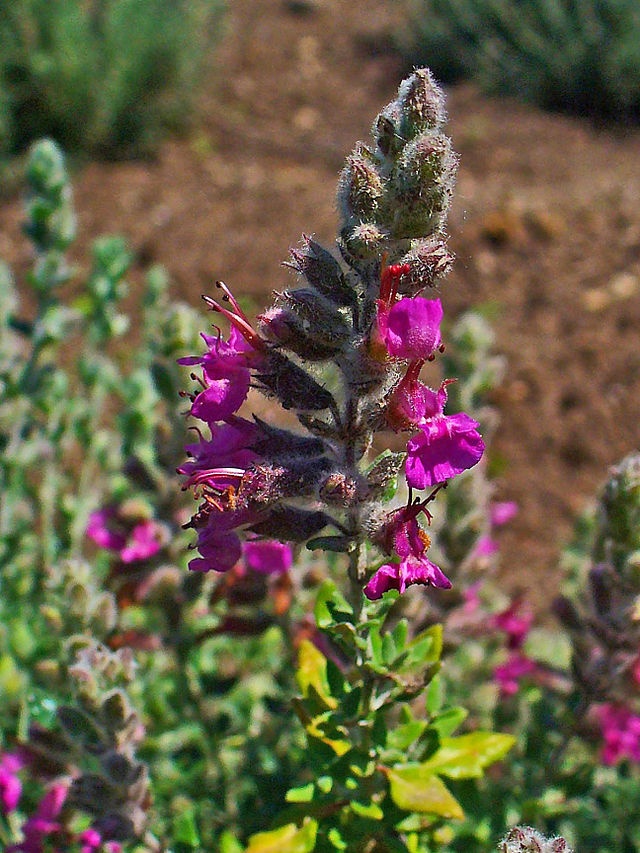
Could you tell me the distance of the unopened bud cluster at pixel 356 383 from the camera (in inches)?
62.4

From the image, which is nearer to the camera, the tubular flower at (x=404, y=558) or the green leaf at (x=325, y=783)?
the tubular flower at (x=404, y=558)

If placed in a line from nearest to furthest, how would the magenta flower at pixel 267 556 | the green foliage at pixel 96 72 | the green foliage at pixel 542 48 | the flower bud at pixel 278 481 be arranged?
the flower bud at pixel 278 481 < the magenta flower at pixel 267 556 < the green foliage at pixel 96 72 < the green foliage at pixel 542 48

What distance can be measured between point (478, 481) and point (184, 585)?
935 mm

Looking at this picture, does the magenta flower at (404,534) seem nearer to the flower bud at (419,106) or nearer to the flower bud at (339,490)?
the flower bud at (339,490)

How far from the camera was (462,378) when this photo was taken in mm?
3295

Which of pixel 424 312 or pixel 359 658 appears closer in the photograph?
pixel 424 312

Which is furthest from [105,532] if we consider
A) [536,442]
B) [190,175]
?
[190,175]

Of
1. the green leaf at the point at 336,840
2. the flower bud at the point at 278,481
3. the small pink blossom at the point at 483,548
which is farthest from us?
the small pink blossom at the point at 483,548

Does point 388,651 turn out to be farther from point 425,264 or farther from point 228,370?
point 425,264

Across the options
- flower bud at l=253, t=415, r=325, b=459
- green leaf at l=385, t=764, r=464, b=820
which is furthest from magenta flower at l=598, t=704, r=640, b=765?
flower bud at l=253, t=415, r=325, b=459

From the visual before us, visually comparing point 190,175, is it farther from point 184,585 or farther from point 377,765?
point 377,765

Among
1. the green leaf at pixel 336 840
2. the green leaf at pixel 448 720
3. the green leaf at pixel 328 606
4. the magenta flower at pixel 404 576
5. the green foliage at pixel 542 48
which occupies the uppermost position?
the green foliage at pixel 542 48

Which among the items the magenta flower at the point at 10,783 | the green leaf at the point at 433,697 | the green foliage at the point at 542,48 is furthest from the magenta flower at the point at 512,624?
the green foliage at the point at 542,48

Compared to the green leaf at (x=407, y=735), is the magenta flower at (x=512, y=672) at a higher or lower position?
higher
